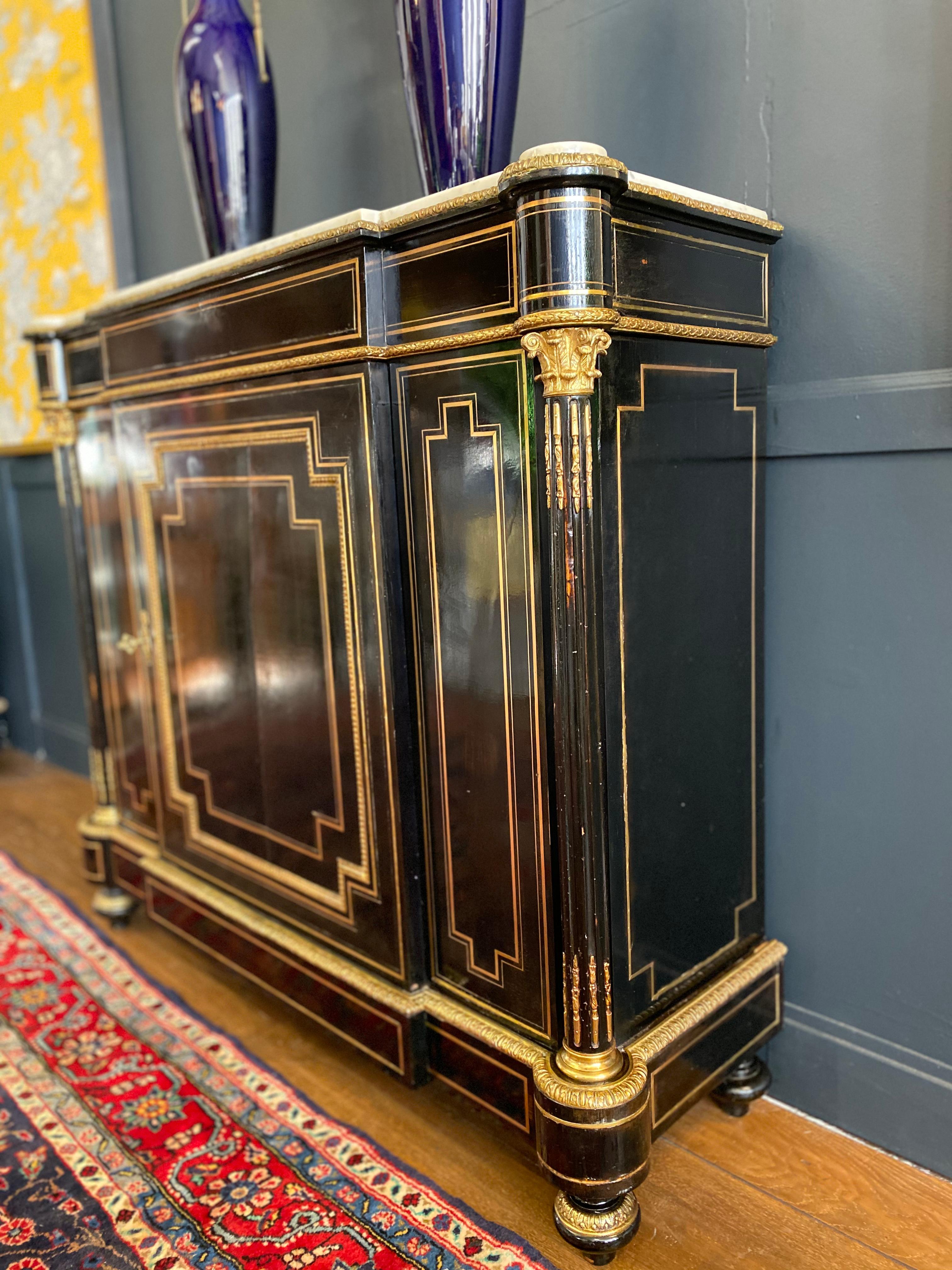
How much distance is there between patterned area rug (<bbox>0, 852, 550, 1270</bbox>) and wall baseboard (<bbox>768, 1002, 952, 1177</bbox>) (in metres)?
0.49

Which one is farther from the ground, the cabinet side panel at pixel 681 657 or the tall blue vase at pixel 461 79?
the tall blue vase at pixel 461 79

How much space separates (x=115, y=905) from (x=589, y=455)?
1.58 metres

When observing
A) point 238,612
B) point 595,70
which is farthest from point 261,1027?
point 595,70

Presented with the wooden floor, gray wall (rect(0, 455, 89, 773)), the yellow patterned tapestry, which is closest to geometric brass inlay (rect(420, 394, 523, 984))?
the wooden floor

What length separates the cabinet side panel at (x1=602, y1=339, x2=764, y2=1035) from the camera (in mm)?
1108

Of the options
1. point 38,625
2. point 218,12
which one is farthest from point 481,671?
point 38,625

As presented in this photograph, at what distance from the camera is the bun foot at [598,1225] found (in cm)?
113

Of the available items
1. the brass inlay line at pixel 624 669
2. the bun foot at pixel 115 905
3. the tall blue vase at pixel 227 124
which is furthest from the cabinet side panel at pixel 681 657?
the bun foot at pixel 115 905

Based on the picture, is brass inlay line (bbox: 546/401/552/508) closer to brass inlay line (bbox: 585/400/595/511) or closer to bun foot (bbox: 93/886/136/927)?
brass inlay line (bbox: 585/400/595/511)

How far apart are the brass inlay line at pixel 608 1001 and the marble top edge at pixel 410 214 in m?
0.87

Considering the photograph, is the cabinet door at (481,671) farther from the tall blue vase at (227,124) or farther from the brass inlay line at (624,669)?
the tall blue vase at (227,124)

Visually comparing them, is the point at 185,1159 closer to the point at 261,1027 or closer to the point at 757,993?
the point at 261,1027

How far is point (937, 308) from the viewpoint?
117 cm

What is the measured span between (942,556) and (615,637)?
1.46 feet
